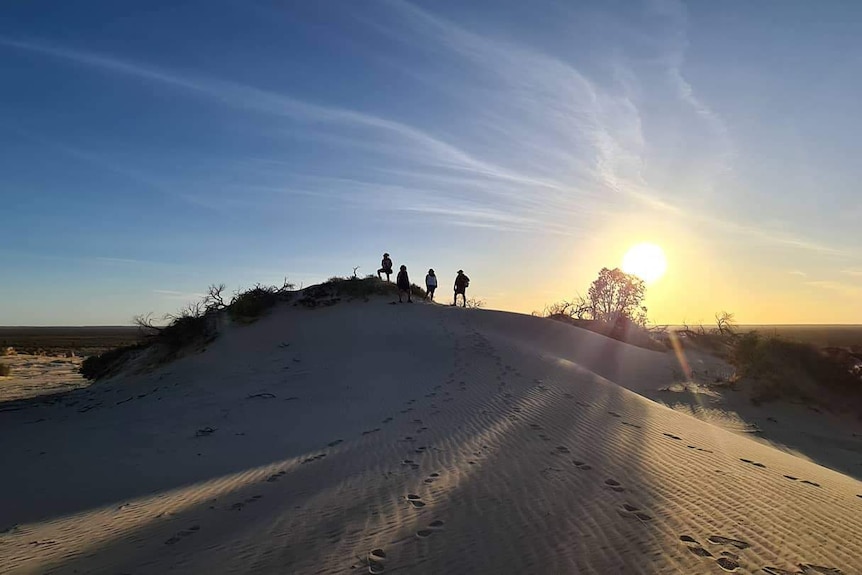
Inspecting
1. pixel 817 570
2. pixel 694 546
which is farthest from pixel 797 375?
pixel 694 546

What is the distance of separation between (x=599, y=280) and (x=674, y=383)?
2091cm

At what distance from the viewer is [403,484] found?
5.09 m

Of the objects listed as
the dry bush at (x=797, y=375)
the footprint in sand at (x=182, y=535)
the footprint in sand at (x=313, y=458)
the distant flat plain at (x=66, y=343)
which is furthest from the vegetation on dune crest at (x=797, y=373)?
the distant flat plain at (x=66, y=343)

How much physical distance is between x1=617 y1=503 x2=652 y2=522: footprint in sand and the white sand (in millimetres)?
24

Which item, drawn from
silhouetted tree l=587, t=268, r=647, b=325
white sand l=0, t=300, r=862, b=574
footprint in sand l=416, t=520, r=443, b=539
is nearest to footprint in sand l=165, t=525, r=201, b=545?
white sand l=0, t=300, r=862, b=574

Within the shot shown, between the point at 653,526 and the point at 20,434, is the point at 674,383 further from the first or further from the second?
the point at 20,434

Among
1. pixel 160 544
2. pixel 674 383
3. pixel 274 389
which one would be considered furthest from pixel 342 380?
pixel 674 383

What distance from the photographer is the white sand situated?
3.64m

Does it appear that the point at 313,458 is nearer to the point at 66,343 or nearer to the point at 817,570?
the point at 817,570

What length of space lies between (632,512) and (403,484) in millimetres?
2190

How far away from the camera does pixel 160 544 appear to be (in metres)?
3.95

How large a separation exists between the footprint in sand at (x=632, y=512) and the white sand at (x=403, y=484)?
24 millimetres

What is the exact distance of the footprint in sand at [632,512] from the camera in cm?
414

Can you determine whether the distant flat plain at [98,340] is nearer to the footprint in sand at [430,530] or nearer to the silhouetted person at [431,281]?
the silhouetted person at [431,281]
